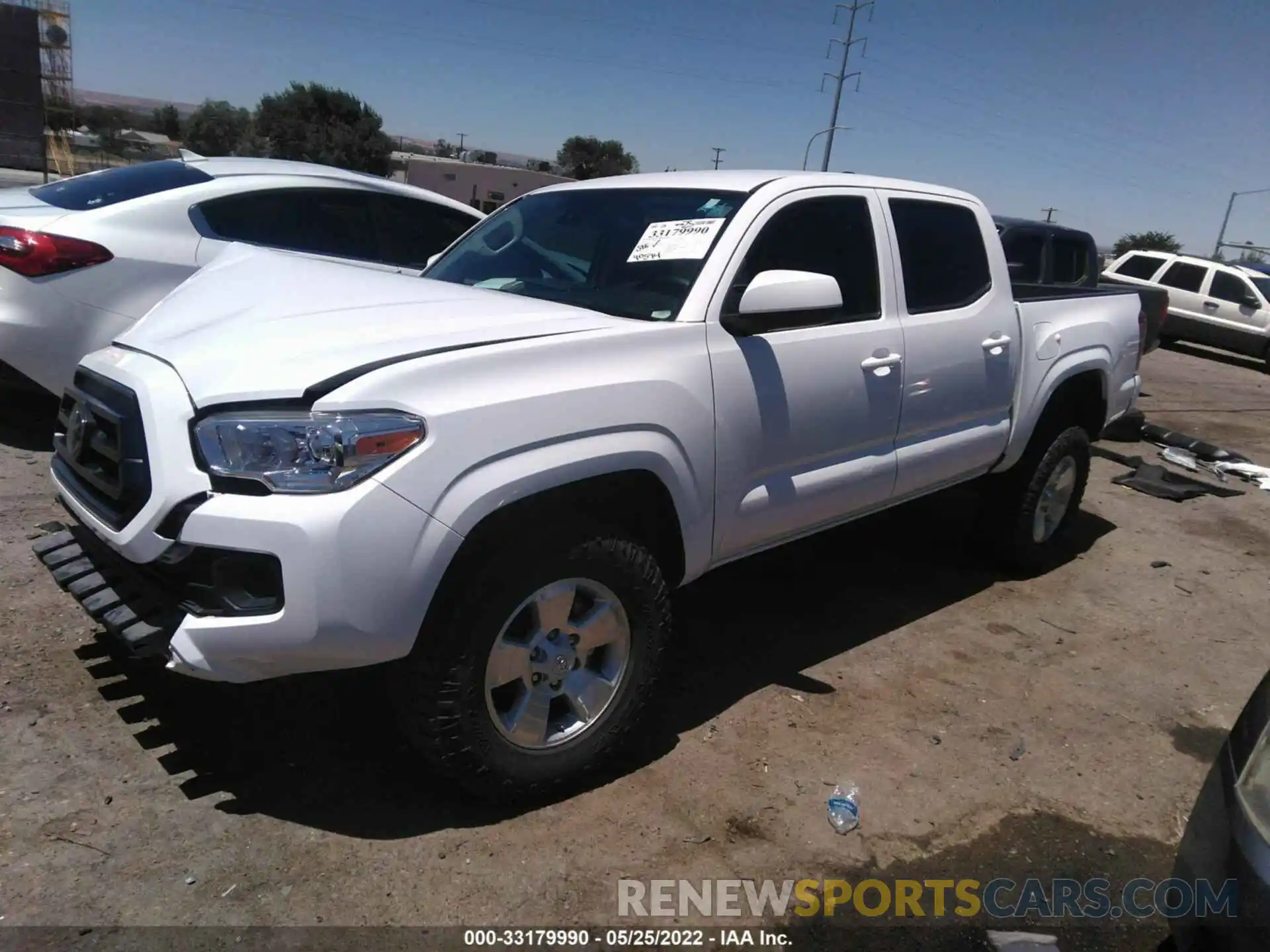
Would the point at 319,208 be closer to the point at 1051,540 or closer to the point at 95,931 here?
the point at 95,931

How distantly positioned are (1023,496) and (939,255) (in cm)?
145

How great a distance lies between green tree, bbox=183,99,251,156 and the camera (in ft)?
174

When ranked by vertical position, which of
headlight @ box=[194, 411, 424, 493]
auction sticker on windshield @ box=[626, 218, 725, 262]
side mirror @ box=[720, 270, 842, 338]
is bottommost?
headlight @ box=[194, 411, 424, 493]

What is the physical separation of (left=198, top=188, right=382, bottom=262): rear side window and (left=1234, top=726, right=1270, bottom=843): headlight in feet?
16.4

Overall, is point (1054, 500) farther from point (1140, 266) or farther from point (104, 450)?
point (1140, 266)

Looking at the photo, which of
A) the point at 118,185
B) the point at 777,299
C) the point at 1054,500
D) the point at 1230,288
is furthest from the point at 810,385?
the point at 1230,288

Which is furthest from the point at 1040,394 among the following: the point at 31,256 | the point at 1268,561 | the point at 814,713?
the point at 31,256

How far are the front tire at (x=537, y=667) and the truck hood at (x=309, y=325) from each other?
0.62m

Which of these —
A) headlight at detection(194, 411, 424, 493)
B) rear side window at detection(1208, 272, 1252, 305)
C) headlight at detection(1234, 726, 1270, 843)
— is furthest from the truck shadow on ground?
rear side window at detection(1208, 272, 1252, 305)

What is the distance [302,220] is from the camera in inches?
211

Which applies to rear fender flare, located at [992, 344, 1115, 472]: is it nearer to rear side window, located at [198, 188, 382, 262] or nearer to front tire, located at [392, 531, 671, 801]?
front tire, located at [392, 531, 671, 801]

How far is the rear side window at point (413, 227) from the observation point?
18.8ft

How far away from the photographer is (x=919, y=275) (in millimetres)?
3938

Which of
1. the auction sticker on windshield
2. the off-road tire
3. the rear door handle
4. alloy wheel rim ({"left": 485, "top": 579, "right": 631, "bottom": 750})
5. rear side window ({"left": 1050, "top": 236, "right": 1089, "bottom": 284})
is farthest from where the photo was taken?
rear side window ({"left": 1050, "top": 236, "right": 1089, "bottom": 284})
